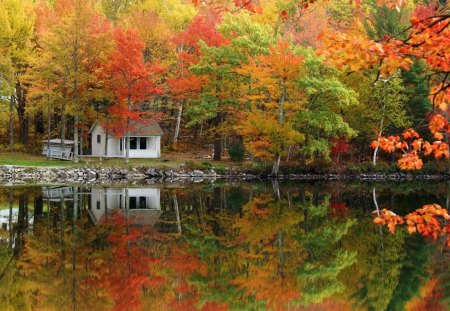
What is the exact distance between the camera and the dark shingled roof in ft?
145

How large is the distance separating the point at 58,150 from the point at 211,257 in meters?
31.1

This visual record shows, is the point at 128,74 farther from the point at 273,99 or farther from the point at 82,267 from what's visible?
the point at 82,267

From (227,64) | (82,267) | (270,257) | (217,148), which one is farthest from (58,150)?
(270,257)

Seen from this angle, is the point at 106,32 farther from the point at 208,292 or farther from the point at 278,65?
the point at 208,292

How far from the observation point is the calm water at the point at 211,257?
12000 mm

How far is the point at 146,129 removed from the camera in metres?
45.1

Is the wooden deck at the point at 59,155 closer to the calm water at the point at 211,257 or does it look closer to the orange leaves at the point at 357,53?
the calm water at the point at 211,257

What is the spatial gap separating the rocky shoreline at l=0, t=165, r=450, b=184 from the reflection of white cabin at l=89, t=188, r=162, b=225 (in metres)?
6.09

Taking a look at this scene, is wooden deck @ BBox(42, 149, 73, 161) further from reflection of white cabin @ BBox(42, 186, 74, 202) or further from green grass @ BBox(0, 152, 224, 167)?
reflection of white cabin @ BBox(42, 186, 74, 202)

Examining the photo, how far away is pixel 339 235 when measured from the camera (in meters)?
Answer: 18.8

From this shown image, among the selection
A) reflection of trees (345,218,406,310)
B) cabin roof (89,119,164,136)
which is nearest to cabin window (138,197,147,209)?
reflection of trees (345,218,406,310)

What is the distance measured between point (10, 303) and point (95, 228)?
7.94 metres

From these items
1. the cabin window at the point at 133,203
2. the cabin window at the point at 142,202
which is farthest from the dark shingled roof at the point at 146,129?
the cabin window at the point at 133,203

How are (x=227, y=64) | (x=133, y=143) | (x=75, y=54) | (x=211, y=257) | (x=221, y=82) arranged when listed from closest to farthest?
1. (x=211, y=257)
2. (x=75, y=54)
3. (x=227, y=64)
4. (x=221, y=82)
5. (x=133, y=143)
